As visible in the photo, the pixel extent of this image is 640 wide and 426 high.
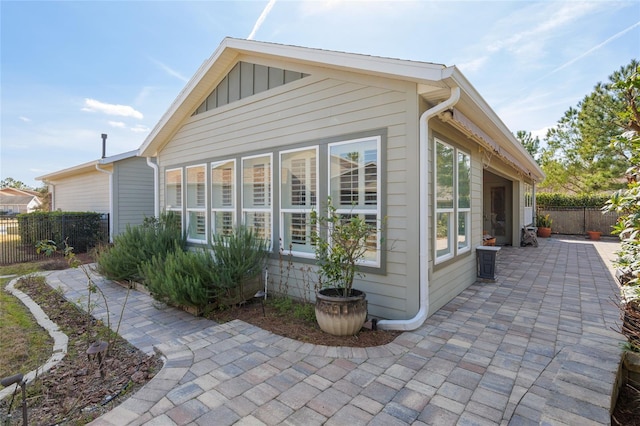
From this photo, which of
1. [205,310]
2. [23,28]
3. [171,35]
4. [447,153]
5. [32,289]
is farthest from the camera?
[171,35]

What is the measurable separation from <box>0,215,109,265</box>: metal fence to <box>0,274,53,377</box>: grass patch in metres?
5.56

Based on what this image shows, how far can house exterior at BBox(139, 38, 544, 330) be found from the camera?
3.73 m

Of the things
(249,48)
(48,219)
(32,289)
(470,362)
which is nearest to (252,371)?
(470,362)

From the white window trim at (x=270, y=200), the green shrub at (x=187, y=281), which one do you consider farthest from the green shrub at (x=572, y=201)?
the green shrub at (x=187, y=281)

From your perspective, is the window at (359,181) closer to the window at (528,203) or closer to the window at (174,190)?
the window at (174,190)

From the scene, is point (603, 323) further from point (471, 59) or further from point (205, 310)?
point (471, 59)

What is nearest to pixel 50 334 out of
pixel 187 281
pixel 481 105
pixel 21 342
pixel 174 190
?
pixel 21 342

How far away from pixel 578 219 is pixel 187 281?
18513 millimetres

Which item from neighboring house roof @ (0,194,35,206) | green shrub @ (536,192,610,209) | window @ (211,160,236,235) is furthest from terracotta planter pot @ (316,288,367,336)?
neighboring house roof @ (0,194,35,206)

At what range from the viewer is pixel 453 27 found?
5508 mm

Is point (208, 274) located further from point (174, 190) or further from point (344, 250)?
point (174, 190)

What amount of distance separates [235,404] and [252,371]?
49 centimetres

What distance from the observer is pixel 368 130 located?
4.02 meters

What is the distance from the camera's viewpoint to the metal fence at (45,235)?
937cm
